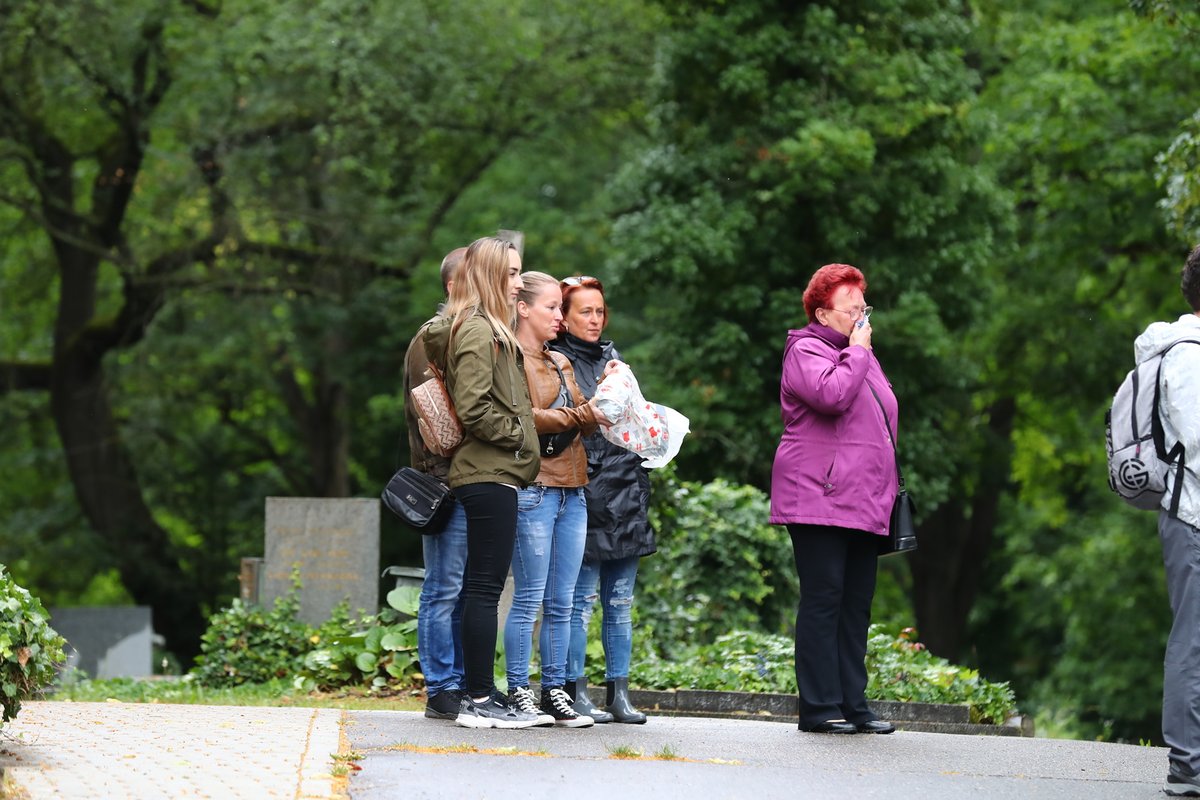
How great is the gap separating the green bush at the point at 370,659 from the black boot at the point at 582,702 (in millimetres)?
2523

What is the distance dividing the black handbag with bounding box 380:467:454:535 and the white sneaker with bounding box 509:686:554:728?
0.78 meters

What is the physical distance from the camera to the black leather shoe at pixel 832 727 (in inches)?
290

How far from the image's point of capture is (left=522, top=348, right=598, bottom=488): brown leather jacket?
23.2ft

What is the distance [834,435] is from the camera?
23.9ft

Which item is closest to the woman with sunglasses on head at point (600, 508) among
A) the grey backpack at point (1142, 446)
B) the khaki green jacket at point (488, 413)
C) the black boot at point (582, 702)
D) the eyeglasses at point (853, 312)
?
the black boot at point (582, 702)

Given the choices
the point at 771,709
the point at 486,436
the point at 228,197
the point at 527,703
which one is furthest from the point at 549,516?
the point at 228,197

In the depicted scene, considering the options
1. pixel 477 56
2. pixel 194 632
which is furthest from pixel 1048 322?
pixel 194 632

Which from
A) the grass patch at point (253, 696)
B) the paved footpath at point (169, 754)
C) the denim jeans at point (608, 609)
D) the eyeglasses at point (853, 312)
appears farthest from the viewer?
the grass patch at point (253, 696)

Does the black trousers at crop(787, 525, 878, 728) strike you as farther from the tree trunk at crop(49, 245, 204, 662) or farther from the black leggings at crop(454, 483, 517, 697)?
the tree trunk at crop(49, 245, 204, 662)

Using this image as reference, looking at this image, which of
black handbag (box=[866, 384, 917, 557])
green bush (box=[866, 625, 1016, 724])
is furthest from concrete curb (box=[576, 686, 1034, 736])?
black handbag (box=[866, 384, 917, 557])

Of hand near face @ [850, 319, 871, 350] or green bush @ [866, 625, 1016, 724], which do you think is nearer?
hand near face @ [850, 319, 871, 350]

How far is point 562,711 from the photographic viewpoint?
730 cm

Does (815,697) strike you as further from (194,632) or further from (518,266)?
(194,632)

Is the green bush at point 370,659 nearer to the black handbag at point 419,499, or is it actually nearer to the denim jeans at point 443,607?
the denim jeans at point 443,607
